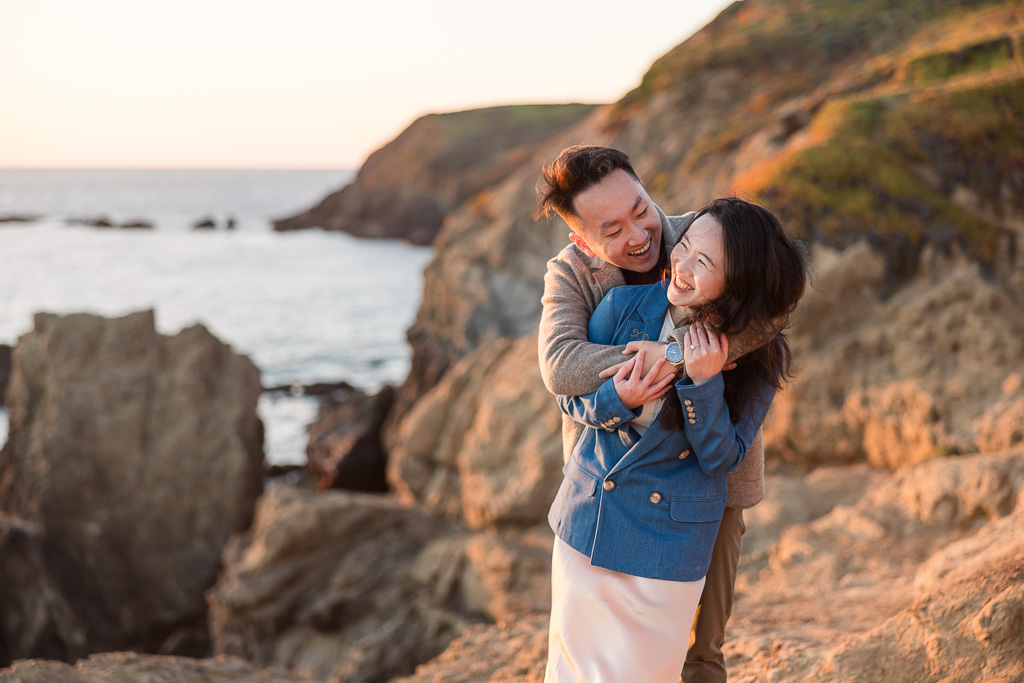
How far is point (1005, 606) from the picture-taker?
3365mm

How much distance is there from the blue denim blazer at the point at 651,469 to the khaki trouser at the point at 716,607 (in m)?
0.36

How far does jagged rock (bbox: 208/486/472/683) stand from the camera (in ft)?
26.9

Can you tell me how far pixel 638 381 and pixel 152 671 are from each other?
4.28 metres

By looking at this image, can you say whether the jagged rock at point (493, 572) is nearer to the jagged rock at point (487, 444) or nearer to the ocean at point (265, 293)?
the jagged rock at point (487, 444)

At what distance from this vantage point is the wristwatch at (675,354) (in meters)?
2.66

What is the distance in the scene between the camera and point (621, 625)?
2812 millimetres

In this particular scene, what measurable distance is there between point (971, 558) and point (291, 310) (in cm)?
3401

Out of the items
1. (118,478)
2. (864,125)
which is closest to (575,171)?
(864,125)

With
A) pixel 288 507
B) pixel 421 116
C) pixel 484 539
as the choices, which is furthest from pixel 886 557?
pixel 421 116

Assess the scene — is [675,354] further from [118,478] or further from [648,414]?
[118,478]

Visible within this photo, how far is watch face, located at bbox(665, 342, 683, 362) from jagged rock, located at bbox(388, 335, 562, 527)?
6546 millimetres

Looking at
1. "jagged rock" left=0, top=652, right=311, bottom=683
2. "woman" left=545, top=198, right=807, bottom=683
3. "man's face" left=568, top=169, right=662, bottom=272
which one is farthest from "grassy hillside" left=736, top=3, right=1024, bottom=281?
"jagged rock" left=0, top=652, right=311, bottom=683

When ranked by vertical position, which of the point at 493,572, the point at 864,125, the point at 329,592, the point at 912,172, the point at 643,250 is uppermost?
the point at 864,125

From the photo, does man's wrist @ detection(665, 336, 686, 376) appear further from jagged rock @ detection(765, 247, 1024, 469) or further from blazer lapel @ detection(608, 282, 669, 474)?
jagged rock @ detection(765, 247, 1024, 469)
